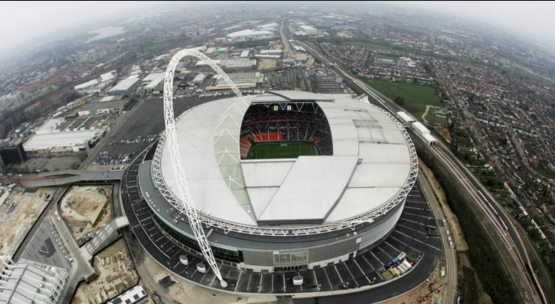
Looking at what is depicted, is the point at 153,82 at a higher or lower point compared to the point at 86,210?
higher

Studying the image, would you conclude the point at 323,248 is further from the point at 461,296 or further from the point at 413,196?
the point at 413,196

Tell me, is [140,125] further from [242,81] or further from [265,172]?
[265,172]

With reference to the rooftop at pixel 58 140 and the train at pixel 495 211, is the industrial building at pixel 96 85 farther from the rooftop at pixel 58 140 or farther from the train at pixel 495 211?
the train at pixel 495 211

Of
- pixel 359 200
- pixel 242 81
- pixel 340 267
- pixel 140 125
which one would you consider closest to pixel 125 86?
pixel 140 125

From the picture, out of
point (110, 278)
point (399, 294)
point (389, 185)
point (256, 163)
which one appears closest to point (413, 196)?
point (389, 185)

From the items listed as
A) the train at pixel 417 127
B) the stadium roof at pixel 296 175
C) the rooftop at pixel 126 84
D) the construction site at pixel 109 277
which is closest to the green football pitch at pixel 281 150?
the stadium roof at pixel 296 175

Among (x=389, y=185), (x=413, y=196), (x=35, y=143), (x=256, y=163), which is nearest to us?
(x=389, y=185)
